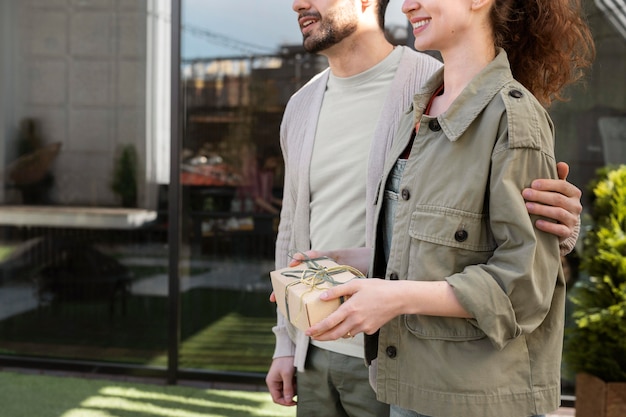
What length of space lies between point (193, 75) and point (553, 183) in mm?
3722

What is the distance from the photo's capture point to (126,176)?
4793 millimetres

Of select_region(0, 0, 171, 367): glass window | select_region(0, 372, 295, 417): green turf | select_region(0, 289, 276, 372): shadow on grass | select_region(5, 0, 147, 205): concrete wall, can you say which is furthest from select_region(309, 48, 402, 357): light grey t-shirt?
select_region(5, 0, 147, 205): concrete wall

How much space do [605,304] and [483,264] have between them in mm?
2591

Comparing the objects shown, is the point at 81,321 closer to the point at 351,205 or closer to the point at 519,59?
the point at 351,205

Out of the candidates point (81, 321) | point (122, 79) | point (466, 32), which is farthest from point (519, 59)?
point (81, 321)

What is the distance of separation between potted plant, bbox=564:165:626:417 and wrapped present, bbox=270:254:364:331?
8.02 feet

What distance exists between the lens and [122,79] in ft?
15.6

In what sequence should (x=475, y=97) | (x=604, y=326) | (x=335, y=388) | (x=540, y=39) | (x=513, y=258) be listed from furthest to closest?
1. (x=604, y=326)
2. (x=335, y=388)
3. (x=540, y=39)
4. (x=475, y=97)
5. (x=513, y=258)

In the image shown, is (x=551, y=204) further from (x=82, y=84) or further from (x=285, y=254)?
(x=82, y=84)

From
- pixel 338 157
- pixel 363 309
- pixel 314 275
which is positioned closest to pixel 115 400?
pixel 338 157

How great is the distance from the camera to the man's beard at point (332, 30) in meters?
1.88

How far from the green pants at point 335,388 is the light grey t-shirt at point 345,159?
0.10 ft

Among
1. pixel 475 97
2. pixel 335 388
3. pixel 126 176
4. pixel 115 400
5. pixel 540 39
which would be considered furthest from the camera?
pixel 126 176

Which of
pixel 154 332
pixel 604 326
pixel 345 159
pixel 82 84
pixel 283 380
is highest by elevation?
pixel 82 84
